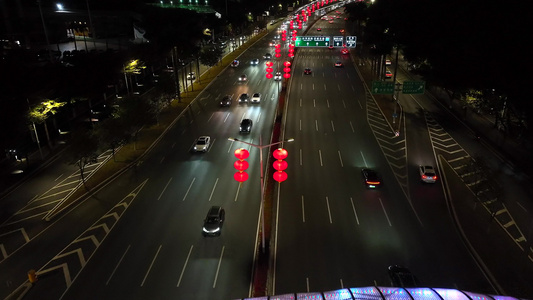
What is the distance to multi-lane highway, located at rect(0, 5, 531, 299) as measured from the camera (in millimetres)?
24406

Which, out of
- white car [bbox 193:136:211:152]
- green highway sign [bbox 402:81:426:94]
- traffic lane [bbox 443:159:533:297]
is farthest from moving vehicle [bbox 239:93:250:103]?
traffic lane [bbox 443:159:533:297]

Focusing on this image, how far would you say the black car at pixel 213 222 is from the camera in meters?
28.6

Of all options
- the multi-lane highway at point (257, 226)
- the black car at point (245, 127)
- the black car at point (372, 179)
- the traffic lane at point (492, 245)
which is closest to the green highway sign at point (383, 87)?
the multi-lane highway at point (257, 226)

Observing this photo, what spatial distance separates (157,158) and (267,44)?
97.7 m

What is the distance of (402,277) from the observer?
22.8 m

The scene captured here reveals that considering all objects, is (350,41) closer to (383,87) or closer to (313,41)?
(313,41)

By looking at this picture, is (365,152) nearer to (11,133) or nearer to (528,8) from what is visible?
(528,8)

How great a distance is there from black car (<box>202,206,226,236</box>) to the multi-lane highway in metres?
0.74

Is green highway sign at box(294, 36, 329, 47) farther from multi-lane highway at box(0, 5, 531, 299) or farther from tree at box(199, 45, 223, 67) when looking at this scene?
tree at box(199, 45, 223, 67)

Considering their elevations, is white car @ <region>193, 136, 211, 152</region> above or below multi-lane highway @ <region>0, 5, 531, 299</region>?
above

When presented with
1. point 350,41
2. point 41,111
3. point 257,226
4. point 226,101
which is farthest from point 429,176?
point 41,111

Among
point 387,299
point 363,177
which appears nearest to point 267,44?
point 363,177

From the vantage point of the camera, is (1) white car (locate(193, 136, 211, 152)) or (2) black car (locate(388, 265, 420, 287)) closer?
(2) black car (locate(388, 265, 420, 287))

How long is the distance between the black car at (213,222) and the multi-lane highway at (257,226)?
0.74 m
